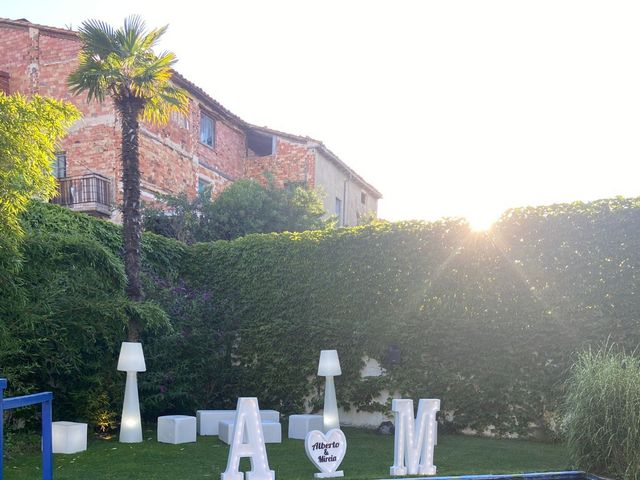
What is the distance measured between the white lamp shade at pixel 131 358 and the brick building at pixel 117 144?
8.05 meters

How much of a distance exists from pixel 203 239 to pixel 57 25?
779 cm

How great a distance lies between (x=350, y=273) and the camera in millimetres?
11242

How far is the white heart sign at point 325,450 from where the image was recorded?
Answer: 21.0 feet

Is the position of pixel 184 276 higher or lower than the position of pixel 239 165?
lower

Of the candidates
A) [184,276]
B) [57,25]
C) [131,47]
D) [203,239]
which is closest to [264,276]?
[184,276]

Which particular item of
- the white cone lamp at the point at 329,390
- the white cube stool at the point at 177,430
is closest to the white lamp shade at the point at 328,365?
the white cone lamp at the point at 329,390

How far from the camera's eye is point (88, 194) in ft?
58.5

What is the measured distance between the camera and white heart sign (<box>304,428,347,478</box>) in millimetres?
6387

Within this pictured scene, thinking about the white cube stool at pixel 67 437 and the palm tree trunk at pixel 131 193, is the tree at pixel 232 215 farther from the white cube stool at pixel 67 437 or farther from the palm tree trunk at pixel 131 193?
the white cube stool at pixel 67 437

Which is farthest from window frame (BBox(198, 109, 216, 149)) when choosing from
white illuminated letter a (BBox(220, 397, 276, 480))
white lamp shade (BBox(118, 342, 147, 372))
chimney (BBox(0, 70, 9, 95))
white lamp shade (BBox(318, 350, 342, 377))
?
white illuminated letter a (BBox(220, 397, 276, 480))

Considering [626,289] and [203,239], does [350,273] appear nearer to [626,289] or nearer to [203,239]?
[626,289]

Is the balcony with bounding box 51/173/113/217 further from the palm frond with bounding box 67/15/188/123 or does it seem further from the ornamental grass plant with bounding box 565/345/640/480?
the ornamental grass plant with bounding box 565/345/640/480

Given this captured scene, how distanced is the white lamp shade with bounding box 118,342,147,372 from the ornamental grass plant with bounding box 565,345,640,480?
5809 mm

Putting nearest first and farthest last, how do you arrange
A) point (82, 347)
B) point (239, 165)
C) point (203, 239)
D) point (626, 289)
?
point (626, 289) → point (82, 347) → point (203, 239) → point (239, 165)
